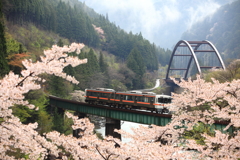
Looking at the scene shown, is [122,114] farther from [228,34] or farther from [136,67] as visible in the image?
[228,34]

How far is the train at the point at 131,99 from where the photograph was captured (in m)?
22.3

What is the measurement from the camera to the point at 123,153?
595cm

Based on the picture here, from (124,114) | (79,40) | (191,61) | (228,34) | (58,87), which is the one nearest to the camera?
(124,114)

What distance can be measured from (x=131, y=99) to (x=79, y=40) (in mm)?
68170

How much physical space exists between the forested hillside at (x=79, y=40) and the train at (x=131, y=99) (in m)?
12.5

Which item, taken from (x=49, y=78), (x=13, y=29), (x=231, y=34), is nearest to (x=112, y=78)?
(x=49, y=78)

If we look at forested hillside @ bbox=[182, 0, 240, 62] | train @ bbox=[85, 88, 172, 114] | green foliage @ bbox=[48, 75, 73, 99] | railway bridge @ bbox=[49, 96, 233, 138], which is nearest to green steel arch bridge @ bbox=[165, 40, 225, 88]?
train @ bbox=[85, 88, 172, 114]

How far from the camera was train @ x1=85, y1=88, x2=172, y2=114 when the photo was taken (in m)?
22.3

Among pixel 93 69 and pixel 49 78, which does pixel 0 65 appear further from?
pixel 93 69

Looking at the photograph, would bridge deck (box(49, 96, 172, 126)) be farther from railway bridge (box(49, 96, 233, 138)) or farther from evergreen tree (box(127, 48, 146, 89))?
evergreen tree (box(127, 48, 146, 89))

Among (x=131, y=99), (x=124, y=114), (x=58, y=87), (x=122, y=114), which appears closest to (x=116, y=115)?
(x=122, y=114)

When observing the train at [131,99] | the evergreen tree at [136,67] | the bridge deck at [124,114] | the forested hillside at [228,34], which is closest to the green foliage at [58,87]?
the bridge deck at [124,114]

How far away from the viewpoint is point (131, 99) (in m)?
24.5

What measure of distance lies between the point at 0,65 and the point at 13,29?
38.1m
